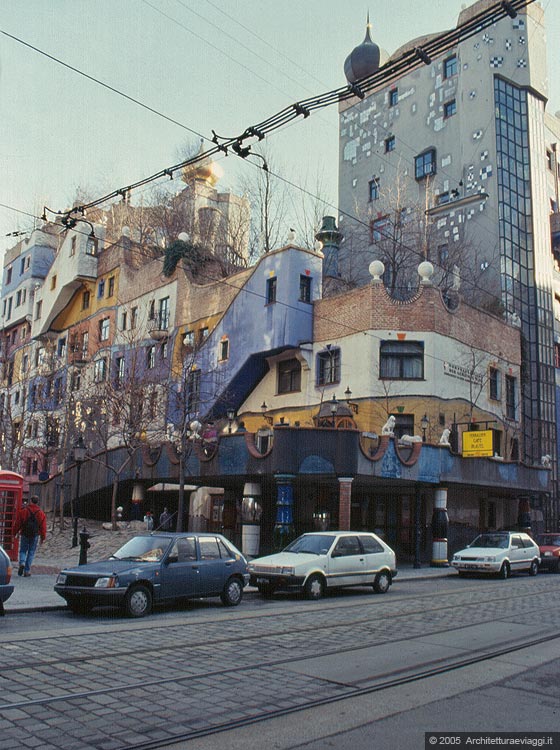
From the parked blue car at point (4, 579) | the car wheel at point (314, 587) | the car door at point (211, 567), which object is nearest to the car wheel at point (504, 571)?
the car wheel at point (314, 587)

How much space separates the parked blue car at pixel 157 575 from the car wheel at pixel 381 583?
4313 mm

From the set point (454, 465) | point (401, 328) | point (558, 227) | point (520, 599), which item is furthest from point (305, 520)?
point (558, 227)

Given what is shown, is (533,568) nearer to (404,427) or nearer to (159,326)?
(404,427)

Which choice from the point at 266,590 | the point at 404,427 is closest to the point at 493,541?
the point at 404,427

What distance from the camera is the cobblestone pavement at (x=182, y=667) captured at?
A: 618 centimetres

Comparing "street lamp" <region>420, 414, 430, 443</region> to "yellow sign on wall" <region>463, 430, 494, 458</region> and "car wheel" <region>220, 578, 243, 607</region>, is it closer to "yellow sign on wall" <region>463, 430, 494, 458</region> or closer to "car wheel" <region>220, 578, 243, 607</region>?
"yellow sign on wall" <region>463, 430, 494, 458</region>

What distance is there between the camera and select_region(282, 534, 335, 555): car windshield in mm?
16969

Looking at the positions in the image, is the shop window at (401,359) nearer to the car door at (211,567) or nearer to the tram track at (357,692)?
the car door at (211,567)

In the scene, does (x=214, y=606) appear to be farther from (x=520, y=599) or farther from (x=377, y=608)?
(x=520, y=599)

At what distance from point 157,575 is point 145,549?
831mm

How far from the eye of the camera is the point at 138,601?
12.7 m

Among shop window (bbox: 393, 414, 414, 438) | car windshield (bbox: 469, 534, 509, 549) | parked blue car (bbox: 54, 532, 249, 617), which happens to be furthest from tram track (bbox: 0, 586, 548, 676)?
shop window (bbox: 393, 414, 414, 438)

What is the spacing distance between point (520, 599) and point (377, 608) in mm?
4179

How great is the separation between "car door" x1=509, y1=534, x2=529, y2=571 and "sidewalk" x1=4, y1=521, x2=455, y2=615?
7.02 feet
